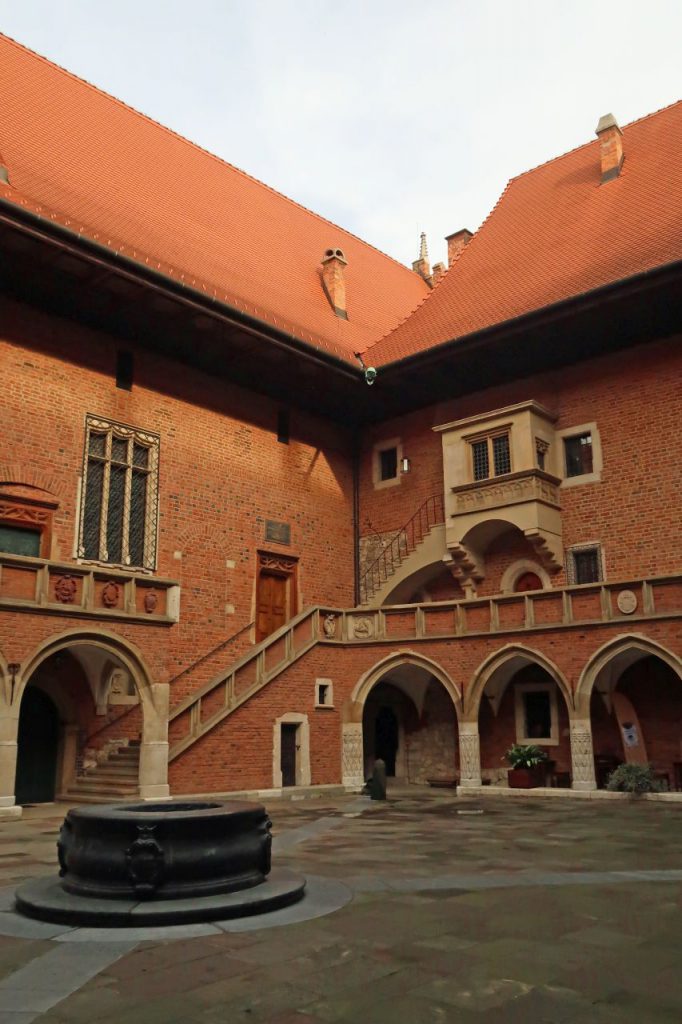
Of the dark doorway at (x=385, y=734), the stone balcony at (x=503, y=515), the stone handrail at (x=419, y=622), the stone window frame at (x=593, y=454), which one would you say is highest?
the stone window frame at (x=593, y=454)

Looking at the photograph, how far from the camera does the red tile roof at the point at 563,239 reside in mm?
19984

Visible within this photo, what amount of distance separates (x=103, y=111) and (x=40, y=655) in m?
15.2

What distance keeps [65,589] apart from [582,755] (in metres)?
9.53

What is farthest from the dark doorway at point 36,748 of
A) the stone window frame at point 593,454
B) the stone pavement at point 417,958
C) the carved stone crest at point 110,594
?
the stone window frame at point 593,454

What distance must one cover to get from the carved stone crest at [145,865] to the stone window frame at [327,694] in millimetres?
12545

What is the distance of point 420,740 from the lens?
21.1 meters

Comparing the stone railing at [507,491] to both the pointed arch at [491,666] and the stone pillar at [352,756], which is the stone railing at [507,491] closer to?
the pointed arch at [491,666]

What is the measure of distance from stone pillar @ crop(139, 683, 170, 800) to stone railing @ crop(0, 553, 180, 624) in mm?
1381

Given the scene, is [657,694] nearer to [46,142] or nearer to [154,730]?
[154,730]

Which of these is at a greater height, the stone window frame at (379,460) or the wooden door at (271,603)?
the stone window frame at (379,460)

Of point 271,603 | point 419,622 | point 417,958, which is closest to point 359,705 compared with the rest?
point 419,622

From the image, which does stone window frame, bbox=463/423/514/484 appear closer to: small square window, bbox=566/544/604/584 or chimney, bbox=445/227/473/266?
small square window, bbox=566/544/604/584

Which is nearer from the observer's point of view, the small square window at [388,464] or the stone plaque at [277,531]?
the stone plaque at [277,531]

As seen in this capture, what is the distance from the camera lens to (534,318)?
1933 cm
